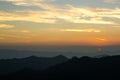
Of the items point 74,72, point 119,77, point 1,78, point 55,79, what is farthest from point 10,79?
point 119,77

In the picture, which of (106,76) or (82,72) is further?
(82,72)

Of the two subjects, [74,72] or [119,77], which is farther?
[74,72]

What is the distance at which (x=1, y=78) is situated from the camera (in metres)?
178

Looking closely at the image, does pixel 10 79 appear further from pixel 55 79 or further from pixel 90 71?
pixel 90 71

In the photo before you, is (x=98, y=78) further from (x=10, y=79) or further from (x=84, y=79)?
(x=10, y=79)

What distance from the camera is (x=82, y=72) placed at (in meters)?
194

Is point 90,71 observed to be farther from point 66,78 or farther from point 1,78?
point 1,78

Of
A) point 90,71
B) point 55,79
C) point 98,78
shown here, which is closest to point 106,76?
point 98,78

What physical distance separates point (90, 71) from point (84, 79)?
1998 cm

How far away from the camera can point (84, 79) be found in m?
173

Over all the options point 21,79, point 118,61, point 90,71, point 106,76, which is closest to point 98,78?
point 106,76

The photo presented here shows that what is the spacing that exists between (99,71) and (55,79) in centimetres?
3170

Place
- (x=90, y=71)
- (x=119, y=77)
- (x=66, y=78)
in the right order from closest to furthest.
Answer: (x=119, y=77) < (x=66, y=78) < (x=90, y=71)

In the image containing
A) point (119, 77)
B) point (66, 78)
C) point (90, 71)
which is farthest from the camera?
point (90, 71)
